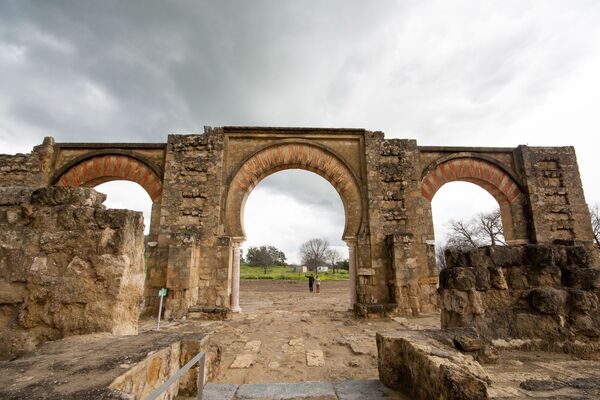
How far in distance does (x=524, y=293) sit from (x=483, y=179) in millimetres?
6212

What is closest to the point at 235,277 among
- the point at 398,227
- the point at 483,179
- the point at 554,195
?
the point at 398,227

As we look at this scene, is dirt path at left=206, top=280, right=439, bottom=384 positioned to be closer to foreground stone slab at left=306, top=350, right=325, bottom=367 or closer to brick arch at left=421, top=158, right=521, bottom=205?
foreground stone slab at left=306, top=350, right=325, bottom=367

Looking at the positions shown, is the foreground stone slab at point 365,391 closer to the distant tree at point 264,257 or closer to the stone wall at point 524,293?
the stone wall at point 524,293

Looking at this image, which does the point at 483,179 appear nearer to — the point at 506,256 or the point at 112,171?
the point at 506,256

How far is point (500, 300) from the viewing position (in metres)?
3.84

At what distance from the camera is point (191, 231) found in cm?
793

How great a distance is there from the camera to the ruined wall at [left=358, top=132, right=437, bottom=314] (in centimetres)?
763

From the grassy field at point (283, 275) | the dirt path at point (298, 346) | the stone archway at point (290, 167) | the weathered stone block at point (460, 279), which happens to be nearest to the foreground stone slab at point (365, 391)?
the dirt path at point (298, 346)

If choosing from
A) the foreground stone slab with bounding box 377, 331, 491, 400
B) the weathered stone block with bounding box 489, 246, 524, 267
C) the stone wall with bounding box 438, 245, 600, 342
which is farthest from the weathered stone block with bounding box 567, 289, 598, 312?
the foreground stone slab with bounding box 377, 331, 491, 400

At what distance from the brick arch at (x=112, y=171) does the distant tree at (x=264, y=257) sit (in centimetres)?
3260

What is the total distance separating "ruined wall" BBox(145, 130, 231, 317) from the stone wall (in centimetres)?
567

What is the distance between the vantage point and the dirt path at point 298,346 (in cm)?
354

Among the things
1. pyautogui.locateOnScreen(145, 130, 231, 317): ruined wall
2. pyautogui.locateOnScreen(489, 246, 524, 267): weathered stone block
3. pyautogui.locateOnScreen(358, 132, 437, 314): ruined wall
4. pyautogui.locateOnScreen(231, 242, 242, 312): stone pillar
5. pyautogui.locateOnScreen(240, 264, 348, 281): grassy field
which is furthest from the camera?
pyautogui.locateOnScreen(240, 264, 348, 281): grassy field

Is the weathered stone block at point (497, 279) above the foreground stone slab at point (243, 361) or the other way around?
above
